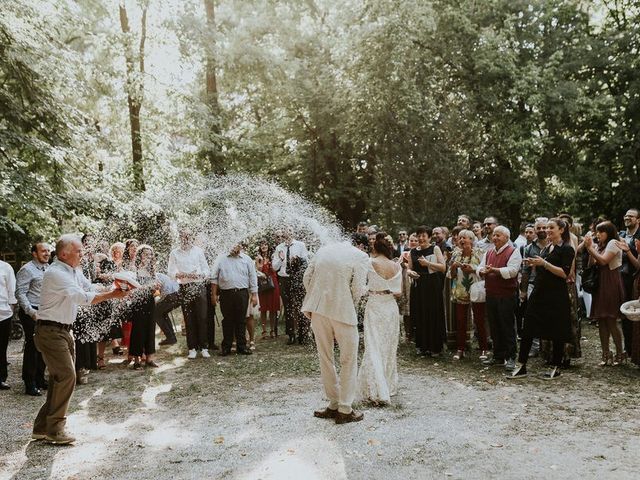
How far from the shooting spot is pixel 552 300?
8180 millimetres

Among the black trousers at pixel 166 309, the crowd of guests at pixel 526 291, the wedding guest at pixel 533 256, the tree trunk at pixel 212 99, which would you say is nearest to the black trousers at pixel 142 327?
the black trousers at pixel 166 309

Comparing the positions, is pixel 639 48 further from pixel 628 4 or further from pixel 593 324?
pixel 593 324

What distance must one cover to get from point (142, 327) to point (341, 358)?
14.9 ft

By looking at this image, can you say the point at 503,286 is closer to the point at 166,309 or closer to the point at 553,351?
the point at 553,351

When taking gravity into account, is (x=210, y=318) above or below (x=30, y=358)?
above

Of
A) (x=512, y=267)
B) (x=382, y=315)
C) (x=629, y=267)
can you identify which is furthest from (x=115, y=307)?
(x=629, y=267)

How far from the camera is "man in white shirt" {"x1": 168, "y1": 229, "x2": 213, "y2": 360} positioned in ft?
33.9

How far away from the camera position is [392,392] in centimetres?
745

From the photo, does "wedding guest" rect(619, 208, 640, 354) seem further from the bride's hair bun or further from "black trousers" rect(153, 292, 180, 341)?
"black trousers" rect(153, 292, 180, 341)

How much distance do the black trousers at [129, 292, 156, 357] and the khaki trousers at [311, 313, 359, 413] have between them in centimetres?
409

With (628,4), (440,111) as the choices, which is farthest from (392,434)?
(628,4)

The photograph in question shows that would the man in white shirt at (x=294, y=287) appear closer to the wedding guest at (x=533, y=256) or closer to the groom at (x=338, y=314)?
the wedding guest at (x=533, y=256)

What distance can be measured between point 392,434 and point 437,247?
14.1 ft

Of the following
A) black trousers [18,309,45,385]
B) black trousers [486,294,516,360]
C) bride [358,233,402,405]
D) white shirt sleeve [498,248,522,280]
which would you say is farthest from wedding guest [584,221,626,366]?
black trousers [18,309,45,385]
